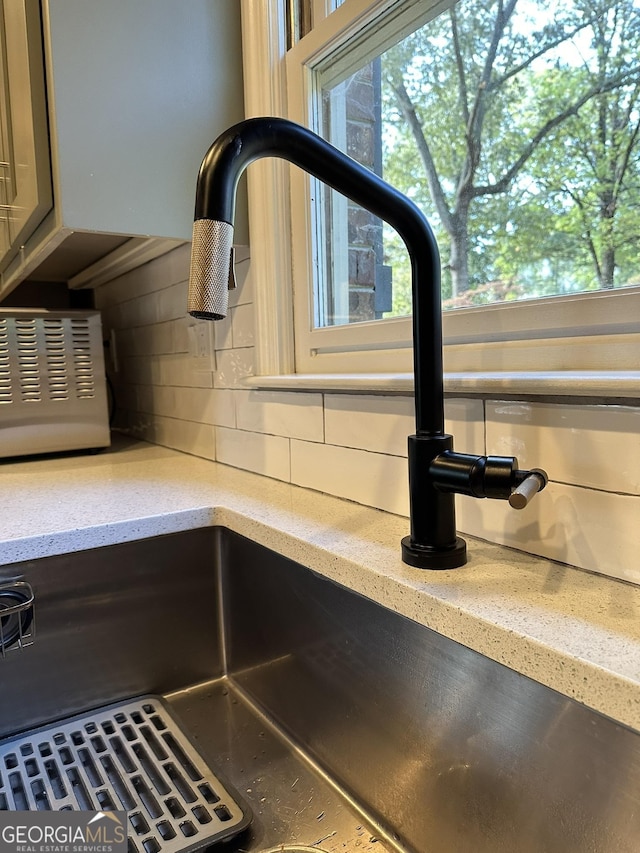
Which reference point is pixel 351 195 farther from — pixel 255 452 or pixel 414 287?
pixel 255 452

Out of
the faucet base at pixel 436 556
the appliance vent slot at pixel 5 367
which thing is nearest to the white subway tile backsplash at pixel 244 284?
the appliance vent slot at pixel 5 367

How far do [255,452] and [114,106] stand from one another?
0.61m

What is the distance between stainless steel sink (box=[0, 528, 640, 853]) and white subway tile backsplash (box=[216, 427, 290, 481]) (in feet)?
0.55

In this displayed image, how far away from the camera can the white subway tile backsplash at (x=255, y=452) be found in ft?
3.54

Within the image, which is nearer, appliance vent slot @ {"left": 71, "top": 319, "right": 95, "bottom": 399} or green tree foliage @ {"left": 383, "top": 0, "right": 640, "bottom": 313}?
green tree foliage @ {"left": 383, "top": 0, "right": 640, "bottom": 313}

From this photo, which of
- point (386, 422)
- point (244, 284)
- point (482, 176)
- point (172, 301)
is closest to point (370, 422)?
point (386, 422)

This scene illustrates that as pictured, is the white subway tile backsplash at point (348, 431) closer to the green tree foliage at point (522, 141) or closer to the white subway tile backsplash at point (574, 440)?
the white subway tile backsplash at point (574, 440)

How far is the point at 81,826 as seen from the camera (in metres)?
0.66

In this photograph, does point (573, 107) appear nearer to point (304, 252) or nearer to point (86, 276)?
point (304, 252)

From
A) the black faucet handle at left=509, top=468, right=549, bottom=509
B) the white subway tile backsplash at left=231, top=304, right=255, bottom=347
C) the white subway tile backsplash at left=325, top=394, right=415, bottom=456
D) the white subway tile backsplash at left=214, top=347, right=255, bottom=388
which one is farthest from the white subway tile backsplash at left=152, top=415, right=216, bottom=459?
the black faucet handle at left=509, top=468, right=549, bottom=509

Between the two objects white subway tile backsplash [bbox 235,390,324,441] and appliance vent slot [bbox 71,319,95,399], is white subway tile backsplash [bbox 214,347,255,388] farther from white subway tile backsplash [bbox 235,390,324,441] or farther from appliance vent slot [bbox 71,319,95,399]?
appliance vent slot [bbox 71,319,95,399]

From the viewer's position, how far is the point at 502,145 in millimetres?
777

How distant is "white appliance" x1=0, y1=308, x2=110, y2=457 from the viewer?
1.38m

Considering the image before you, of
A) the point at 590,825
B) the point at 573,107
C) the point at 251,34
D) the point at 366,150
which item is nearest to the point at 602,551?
the point at 590,825
